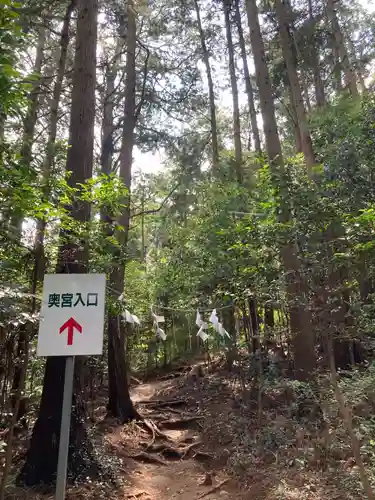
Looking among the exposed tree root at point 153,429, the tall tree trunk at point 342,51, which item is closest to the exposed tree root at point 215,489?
the exposed tree root at point 153,429

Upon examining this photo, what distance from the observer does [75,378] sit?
15.1 ft

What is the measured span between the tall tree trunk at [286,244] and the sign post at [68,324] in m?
1.71

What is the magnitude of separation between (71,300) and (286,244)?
2.02m

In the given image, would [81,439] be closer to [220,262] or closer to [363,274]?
[220,262]

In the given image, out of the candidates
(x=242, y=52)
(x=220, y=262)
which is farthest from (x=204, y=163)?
(x=220, y=262)

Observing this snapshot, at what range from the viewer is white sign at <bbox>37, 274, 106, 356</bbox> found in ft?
8.45

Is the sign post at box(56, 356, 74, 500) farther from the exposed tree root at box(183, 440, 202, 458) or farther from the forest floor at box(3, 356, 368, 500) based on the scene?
the exposed tree root at box(183, 440, 202, 458)

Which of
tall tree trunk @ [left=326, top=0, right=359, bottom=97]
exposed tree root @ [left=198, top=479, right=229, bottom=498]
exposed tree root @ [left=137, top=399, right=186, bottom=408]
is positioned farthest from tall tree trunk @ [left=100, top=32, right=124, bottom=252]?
exposed tree root @ [left=198, top=479, right=229, bottom=498]

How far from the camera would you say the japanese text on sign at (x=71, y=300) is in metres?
2.69

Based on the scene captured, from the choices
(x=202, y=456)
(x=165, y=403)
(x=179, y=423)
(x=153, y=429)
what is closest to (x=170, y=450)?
(x=202, y=456)

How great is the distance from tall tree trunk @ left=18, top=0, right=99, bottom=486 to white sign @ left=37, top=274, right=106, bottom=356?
1.25 m

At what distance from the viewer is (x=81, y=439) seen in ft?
15.2

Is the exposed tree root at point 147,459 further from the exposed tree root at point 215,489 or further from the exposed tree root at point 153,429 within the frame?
the exposed tree root at point 215,489

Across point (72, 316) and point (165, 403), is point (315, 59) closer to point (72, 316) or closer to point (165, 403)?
point (165, 403)
